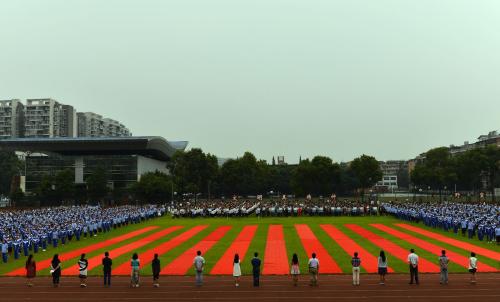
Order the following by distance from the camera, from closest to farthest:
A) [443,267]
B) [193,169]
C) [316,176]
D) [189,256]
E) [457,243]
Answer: [443,267], [189,256], [457,243], [193,169], [316,176]

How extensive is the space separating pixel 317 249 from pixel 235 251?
4.92 meters

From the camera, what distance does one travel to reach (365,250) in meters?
28.8

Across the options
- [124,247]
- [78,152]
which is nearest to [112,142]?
[78,152]

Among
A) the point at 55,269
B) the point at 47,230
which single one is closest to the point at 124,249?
the point at 47,230

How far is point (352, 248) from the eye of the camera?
29641mm

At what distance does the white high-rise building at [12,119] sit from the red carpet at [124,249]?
133918 mm

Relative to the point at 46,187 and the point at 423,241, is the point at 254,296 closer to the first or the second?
the point at 423,241

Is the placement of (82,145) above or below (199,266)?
above

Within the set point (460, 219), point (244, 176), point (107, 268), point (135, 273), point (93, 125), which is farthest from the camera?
point (93, 125)

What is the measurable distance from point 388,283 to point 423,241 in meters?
15.2

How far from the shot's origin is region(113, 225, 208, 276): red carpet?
23.3 metres

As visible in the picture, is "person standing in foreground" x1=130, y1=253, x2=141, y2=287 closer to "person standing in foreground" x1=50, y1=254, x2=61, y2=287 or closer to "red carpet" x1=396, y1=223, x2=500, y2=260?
"person standing in foreground" x1=50, y1=254, x2=61, y2=287

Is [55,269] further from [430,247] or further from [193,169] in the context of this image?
[193,169]

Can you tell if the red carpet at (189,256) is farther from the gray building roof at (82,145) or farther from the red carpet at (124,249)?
the gray building roof at (82,145)
